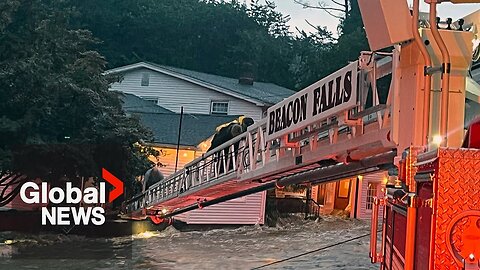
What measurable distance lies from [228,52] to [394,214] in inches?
1788

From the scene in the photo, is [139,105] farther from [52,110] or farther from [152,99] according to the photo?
[52,110]

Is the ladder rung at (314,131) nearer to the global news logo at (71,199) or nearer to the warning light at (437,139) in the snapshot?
the warning light at (437,139)

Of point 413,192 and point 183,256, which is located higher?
point 413,192

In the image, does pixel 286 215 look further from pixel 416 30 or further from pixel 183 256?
pixel 416 30

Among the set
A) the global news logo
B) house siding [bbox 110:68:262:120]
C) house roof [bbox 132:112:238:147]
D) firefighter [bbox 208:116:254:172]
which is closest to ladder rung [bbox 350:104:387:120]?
firefighter [bbox 208:116:254:172]

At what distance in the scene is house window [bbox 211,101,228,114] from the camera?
26.9 m

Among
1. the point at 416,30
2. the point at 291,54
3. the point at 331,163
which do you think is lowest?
the point at 331,163

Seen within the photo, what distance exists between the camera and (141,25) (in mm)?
47938

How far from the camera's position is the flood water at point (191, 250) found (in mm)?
13727

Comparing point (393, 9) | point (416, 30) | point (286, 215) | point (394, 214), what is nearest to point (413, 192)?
point (394, 214)

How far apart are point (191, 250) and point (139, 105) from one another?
11.8 meters

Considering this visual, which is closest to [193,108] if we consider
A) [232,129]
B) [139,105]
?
[139,105]

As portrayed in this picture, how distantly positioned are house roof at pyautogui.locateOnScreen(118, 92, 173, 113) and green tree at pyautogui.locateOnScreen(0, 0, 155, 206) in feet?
21.8

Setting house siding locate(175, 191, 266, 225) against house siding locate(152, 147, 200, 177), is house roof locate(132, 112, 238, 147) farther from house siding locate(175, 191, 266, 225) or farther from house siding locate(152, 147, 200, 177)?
house siding locate(175, 191, 266, 225)
